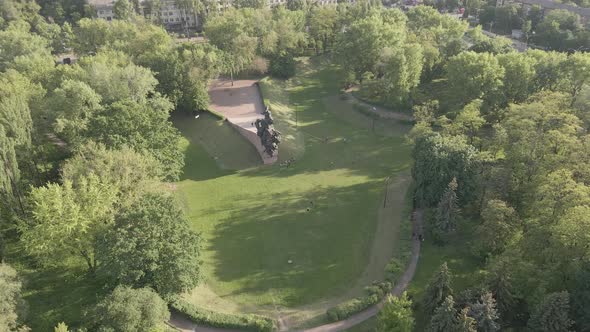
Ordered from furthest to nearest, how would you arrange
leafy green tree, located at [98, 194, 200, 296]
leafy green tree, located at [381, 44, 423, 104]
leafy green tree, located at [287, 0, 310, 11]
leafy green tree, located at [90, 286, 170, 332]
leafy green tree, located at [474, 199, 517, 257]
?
leafy green tree, located at [287, 0, 310, 11]
leafy green tree, located at [381, 44, 423, 104]
leafy green tree, located at [474, 199, 517, 257]
leafy green tree, located at [98, 194, 200, 296]
leafy green tree, located at [90, 286, 170, 332]

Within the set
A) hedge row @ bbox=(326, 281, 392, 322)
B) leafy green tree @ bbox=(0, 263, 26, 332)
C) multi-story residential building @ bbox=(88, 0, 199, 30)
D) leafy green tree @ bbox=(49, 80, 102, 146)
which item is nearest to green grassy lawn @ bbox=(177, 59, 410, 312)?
hedge row @ bbox=(326, 281, 392, 322)

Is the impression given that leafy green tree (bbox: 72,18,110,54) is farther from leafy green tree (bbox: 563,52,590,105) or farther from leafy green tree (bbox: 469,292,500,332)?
leafy green tree (bbox: 469,292,500,332)

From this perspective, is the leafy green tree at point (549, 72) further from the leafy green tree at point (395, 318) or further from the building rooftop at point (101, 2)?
the building rooftop at point (101, 2)

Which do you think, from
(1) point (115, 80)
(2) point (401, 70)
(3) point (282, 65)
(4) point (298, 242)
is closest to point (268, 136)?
(4) point (298, 242)

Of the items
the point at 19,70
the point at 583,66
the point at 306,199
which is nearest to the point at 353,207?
the point at 306,199

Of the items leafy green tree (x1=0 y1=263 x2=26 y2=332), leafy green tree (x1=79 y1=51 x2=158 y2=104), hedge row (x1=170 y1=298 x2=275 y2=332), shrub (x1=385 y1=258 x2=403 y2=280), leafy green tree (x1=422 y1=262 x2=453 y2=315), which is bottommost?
hedge row (x1=170 y1=298 x2=275 y2=332)

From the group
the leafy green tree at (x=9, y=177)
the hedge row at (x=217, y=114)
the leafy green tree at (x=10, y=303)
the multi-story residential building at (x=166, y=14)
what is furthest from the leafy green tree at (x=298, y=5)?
the leafy green tree at (x=10, y=303)

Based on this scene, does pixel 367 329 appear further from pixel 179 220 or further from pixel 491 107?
pixel 491 107
